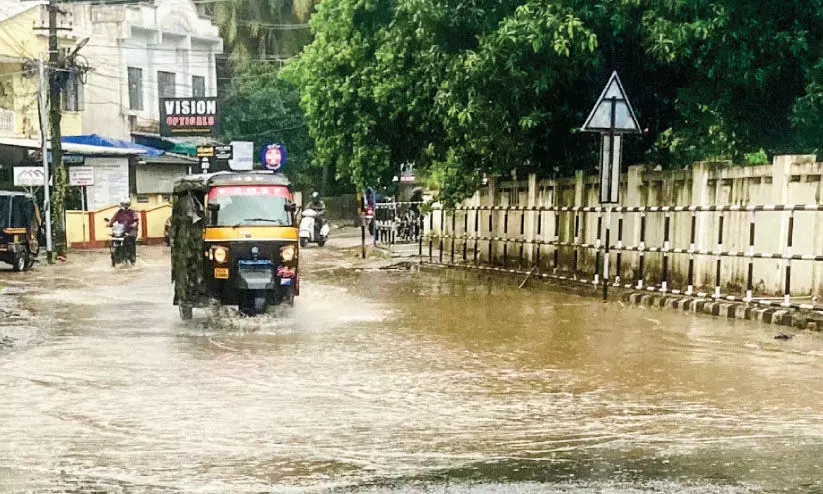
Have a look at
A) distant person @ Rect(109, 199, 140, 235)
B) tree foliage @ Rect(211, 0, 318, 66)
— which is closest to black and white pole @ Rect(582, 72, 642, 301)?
distant person @ Rect(109, 199, 140, 235)

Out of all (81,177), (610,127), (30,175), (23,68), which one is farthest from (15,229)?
(610,127)

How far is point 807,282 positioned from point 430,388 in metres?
6.90

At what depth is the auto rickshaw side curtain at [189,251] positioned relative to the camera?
15430 millimetres

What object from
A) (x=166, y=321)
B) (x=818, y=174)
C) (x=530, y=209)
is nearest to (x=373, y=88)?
(x=530, y=209)

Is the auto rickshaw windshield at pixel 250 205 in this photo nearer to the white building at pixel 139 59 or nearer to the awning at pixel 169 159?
the awning at pixel 169 159

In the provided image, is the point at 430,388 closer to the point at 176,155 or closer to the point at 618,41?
the point at 618,41

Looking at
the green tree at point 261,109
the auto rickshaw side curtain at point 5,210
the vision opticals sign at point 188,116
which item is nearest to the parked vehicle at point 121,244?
the auto rickshaw side curtain at point 5,210

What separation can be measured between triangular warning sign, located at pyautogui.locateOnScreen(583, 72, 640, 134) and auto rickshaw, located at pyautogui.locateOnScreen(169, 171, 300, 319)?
181 inches

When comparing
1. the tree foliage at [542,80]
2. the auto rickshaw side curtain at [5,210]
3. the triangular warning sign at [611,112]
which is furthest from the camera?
the auto rickshaw side curtain at [5,210]

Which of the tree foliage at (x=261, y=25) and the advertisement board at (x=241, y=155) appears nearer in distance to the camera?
the advertisement board at (x=241, y=155)

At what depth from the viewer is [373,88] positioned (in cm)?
2527

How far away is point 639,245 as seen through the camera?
18.4 m

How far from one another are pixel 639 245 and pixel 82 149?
85.2ft

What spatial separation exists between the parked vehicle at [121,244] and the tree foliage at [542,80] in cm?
533
